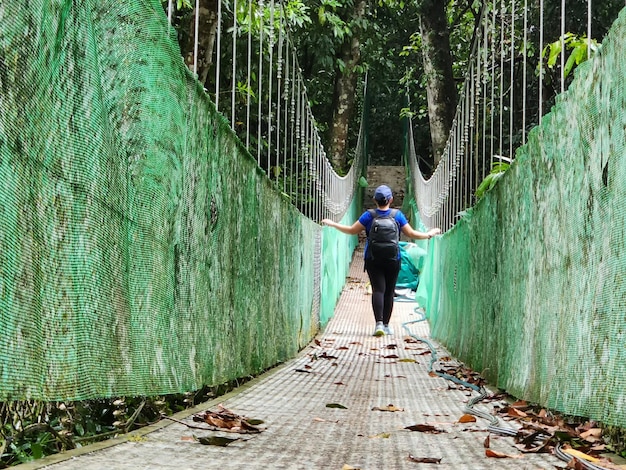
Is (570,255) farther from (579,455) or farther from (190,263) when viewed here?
(190,263)

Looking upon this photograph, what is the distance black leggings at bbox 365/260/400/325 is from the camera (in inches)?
290

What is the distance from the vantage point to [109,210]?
1.91 metres

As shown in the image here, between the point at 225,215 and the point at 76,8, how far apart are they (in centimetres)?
157

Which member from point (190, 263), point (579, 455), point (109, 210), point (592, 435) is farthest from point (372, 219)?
point (109, 210)

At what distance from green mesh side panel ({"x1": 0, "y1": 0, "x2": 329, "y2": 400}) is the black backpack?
3.91m

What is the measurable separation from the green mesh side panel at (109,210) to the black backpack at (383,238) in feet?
12.8

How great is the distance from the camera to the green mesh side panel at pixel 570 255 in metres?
1.94

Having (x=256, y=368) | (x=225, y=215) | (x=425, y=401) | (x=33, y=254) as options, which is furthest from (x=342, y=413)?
(x=33, y=254)

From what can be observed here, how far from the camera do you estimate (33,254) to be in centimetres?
150

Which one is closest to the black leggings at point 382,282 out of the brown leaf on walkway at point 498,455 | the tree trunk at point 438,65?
the tree trunk at point 438,65

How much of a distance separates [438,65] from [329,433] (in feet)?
23.2

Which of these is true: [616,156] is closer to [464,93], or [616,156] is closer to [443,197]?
[464,93]

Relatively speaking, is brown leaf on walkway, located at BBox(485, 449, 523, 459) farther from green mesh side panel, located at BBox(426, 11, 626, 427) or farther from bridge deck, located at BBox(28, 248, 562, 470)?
green mesh side panel, located at BBox(426, 11, 626, 427)

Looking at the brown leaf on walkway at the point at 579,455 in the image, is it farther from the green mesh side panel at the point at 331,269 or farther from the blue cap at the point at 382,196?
the green mesh side panel at the point at 331,269
